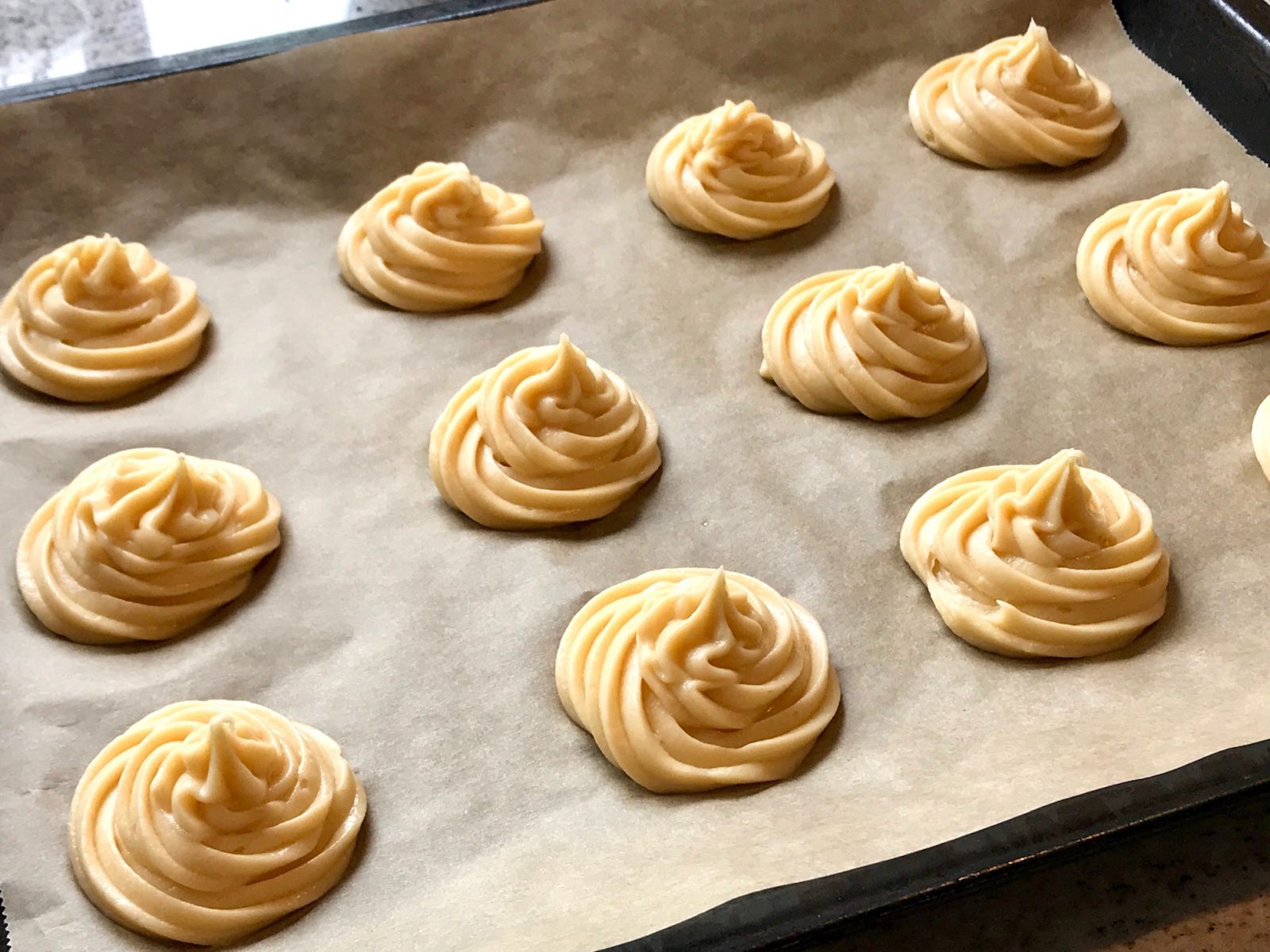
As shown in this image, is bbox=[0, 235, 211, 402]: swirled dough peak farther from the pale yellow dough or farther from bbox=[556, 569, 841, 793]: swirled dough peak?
the pale yellow dough

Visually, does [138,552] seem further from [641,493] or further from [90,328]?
[641,493]

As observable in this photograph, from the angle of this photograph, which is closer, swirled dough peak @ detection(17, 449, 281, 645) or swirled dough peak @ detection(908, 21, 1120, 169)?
swirled dough peak @ detection(17, 449, 281, 645)

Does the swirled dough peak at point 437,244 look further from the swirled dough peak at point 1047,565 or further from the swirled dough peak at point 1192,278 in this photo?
the swirled dough peak at point 1192,278

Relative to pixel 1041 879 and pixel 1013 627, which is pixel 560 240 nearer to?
pixel 1013 627

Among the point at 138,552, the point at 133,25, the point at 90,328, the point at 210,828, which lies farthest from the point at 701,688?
the point at 133,25

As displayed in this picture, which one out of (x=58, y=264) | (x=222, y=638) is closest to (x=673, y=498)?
(x=222, y=638)

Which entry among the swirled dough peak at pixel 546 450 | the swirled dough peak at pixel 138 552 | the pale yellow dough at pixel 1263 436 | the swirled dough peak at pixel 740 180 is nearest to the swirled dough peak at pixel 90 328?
the swirled dough peak at pixel 138 552

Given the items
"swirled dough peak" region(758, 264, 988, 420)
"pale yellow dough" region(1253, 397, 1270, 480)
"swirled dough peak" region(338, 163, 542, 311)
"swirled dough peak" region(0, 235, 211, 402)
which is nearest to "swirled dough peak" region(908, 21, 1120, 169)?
"swirled dough peak" region(758, 264, 988, 420)
